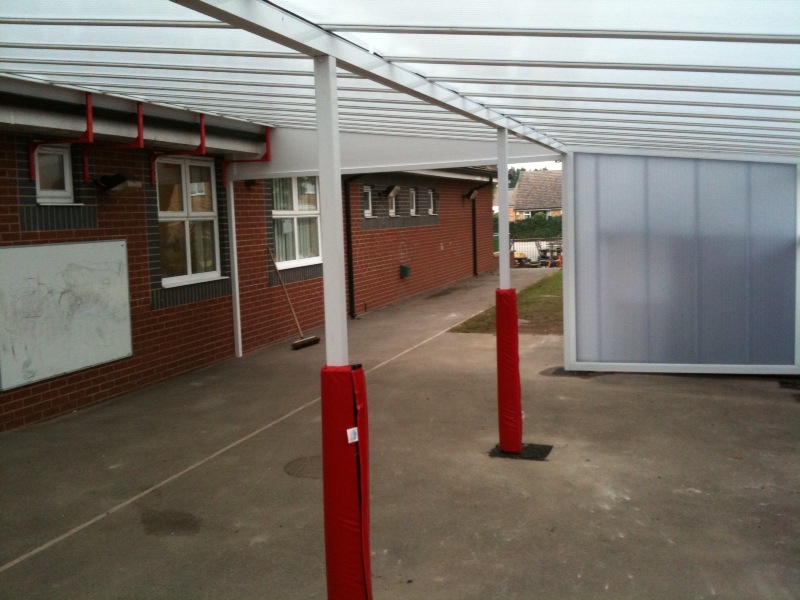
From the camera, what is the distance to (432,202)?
20641 mm

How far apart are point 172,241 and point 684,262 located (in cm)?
647

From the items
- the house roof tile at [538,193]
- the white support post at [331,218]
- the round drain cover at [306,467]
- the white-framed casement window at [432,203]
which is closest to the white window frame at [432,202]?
the white-framed casement window at [432,203]

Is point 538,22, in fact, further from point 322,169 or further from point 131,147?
point 131,147

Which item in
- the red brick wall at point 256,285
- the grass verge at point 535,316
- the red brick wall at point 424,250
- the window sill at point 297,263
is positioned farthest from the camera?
the red brick wall at point 424,250

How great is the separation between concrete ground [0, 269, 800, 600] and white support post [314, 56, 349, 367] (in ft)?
5.16

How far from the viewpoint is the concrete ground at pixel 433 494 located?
4.37 metres

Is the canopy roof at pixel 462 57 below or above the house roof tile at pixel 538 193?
below

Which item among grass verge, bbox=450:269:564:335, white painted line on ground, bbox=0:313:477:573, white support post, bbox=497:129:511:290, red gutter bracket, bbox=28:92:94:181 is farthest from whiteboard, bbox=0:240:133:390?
grass verge, bbox=450:269:564:335

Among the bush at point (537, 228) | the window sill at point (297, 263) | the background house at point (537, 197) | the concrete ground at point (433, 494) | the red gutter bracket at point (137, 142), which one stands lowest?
the concrete ground at point (433, 494)

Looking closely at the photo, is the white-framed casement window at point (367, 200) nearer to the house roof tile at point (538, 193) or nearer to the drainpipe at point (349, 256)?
the drainpipe at point (349, 256)

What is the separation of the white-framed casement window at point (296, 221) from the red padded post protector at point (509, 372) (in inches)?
271

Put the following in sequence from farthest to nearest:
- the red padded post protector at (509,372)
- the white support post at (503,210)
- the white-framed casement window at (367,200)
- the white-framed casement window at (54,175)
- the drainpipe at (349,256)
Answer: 1. the white-framed casement window at (367,200)
2. the drainpipe at (349,256)
3. the white-framed casement window at (54,175)
4. the white support post at (503,210)
5. the red padded post protector at (509,372)

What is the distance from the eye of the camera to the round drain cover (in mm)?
6134

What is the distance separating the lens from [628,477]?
589cm
